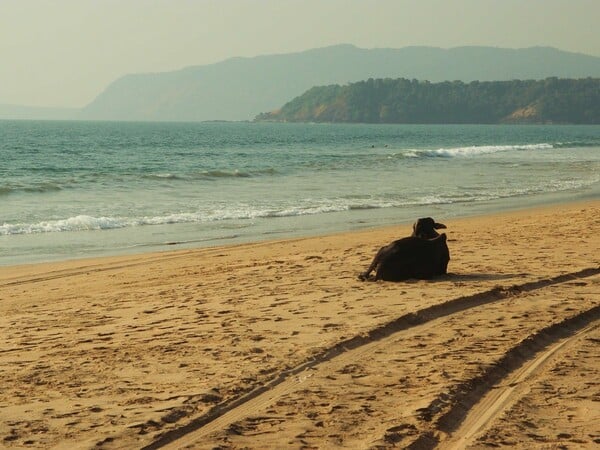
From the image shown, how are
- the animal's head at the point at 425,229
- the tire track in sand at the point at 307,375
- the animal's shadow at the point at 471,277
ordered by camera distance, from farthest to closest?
the animal's head at the point at 425,229
the animal's shadow at the point at 471,277
the tire track in sand at the point at 307,375

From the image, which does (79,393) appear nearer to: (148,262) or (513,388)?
(513,388)

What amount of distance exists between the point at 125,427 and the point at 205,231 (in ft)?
41.6

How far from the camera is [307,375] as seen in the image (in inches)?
253

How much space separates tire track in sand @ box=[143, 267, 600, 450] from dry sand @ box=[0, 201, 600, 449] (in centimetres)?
2

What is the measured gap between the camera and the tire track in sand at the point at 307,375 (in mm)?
5285

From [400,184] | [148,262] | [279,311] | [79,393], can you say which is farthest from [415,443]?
[400,184]

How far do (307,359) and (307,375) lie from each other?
371 mm

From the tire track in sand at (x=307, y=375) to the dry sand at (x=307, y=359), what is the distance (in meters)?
0.02

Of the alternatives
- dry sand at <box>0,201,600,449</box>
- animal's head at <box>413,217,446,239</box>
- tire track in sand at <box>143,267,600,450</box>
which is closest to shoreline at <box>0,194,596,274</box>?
dry sand at <box>0,201,600,449</box>

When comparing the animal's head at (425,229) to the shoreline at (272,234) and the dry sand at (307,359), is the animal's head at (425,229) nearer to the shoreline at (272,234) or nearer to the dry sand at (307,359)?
the dry sand at (307,359)

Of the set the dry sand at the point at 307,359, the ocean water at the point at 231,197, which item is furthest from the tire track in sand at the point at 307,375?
the ocean water at the point at 231,197

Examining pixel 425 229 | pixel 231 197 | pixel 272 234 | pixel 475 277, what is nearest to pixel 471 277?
pixel 475 277

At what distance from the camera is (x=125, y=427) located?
5.37m

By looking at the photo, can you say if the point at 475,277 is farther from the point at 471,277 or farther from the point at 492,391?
the point at 492,391
